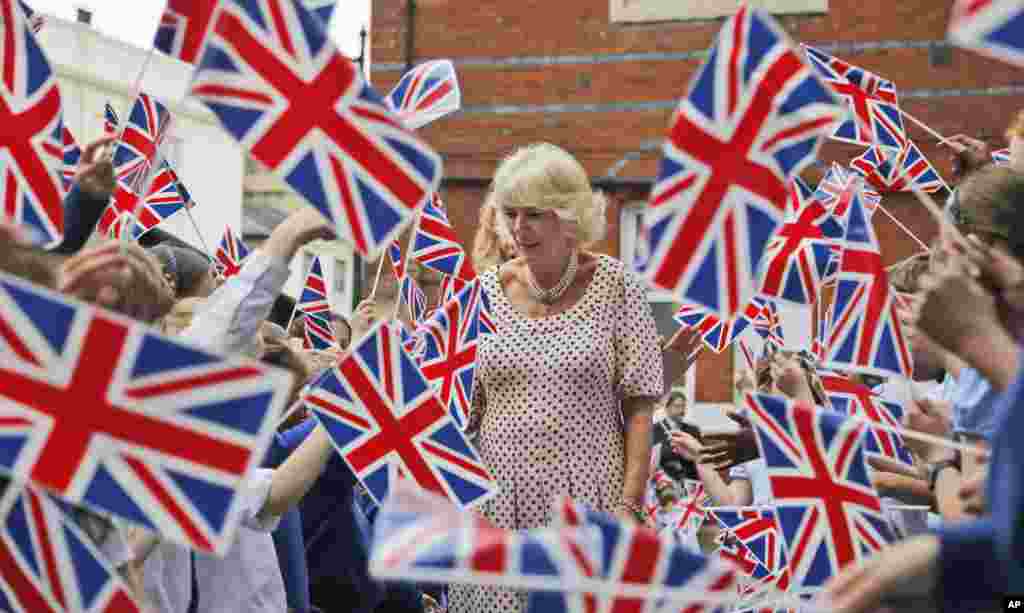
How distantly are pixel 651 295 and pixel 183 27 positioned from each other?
12215 mm

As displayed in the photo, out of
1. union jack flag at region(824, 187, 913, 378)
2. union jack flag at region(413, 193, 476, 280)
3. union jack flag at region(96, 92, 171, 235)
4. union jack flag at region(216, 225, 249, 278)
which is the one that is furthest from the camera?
union jack flag at region(216, 225, 249, 278)

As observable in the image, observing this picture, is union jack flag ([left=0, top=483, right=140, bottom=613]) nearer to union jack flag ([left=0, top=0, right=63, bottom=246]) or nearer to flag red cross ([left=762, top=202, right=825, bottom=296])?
union jack flag ([left=0, top=0, right=63, bottom=246])

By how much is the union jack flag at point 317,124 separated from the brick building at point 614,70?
1225 centimetres

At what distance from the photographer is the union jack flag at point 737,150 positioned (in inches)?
136

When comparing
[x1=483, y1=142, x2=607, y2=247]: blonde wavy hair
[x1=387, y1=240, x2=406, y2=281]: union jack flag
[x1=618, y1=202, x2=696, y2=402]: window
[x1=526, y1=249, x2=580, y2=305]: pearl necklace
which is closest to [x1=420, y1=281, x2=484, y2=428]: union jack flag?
[x1=526, y1=249, x2=580, y2=305]: pearl necklace

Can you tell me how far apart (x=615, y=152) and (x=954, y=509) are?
42.3ft

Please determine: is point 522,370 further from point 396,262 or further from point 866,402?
point 396,262

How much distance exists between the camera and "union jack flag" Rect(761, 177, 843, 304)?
5.85m

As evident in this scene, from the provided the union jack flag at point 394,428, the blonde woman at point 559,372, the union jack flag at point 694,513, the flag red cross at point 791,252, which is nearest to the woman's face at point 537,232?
the blonde woman at point 559,372

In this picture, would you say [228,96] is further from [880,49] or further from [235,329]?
[880,49]

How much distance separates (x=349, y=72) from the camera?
366 cm

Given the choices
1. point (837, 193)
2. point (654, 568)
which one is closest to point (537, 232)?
point (837, 193)

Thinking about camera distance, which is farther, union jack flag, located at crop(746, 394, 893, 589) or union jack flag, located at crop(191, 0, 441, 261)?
union jack flag, located at crop(746, 394, 893, 589)

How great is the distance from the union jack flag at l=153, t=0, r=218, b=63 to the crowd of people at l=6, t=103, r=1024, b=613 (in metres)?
0.39
